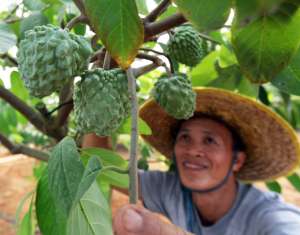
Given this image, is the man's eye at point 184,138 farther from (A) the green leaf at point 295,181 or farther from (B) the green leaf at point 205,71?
(A) the green leaf at point 295,181

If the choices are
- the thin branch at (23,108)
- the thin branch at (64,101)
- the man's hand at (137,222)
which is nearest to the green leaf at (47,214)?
the man's hand at (137,222)

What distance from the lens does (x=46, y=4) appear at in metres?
1.11

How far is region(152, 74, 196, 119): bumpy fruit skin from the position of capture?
90cm

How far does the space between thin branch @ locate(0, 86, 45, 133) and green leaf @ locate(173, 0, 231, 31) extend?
73 centimetres

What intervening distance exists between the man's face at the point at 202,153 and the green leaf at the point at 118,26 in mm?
1324

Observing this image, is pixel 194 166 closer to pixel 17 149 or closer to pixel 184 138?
pixel 184 138

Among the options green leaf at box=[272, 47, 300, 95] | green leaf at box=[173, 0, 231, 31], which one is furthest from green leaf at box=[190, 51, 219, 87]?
green leaf at box=[173, 0, 231, 31]

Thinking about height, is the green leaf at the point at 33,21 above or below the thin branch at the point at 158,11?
below

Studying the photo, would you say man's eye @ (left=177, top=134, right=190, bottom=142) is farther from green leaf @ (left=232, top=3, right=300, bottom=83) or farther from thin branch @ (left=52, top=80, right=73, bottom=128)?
green leaf @ (left=232, top=3, right=300, bottom=83)

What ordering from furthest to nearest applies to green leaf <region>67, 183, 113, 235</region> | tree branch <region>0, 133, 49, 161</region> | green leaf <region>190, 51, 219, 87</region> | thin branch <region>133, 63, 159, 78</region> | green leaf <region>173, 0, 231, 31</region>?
green leaf <region>190, 51, 219, 87</region> → tree branch <region>0, 133, 49, 161</region> → thin branch <region>133, 63, 159, 78</region> → green leaf <region>67, 183, 113, 235</region> → green leaf <region>173, 0, 231, 31</region>

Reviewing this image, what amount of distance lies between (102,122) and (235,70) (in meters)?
0.91

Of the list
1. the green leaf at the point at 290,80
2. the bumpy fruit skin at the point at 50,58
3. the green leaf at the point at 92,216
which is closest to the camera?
the bumpy fruit skin at the point at 50,58

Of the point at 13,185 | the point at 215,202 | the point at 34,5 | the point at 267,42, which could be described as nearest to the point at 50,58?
the point at 267,42

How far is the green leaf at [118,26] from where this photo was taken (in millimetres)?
633
